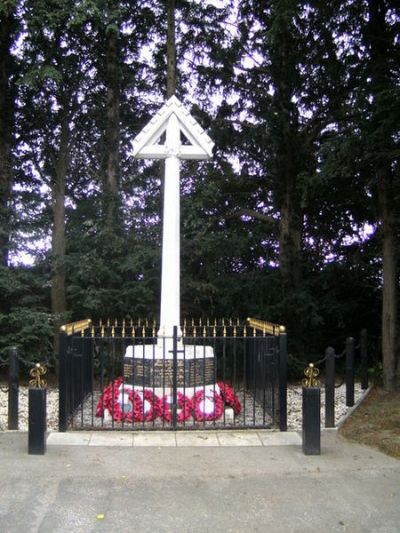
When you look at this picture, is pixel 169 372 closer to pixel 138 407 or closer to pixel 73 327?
pixel 138 407

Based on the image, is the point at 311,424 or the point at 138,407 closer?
the point at 311,424

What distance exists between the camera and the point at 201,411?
24.9ft

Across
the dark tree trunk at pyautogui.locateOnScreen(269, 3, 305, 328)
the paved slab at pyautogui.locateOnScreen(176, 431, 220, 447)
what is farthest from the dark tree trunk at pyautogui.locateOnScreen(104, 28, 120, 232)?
the paved slab at pyautogui.locateOnScreen(176, 431, 220, 447)

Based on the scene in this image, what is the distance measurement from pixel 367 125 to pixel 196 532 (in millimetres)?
7525

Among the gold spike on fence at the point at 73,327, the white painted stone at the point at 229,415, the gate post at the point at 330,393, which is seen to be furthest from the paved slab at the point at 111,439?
the gate post at the point at 330,393

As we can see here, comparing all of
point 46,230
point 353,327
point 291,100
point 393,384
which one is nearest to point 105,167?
point 46,230

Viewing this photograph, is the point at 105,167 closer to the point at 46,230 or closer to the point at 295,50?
the point at 46,230

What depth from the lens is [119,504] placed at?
15.4 ft

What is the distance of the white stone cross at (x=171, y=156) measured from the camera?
868 cm

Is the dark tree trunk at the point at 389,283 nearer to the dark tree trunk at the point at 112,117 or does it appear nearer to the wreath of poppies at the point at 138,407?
the wreath of poppies at the point at 138,407

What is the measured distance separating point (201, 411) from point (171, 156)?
3.96m

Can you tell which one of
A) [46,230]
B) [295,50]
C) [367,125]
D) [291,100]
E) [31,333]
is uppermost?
[295,50]

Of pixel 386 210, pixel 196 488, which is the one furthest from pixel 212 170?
pixel 196 488

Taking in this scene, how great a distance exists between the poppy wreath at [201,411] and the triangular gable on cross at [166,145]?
12.3 feet
